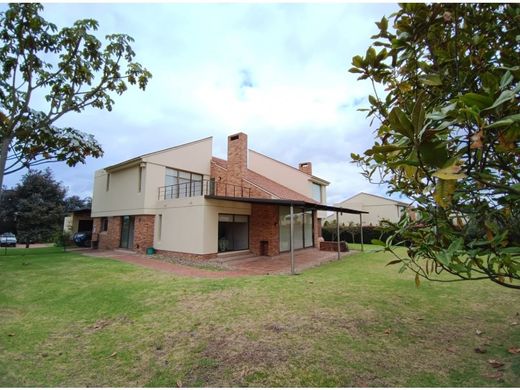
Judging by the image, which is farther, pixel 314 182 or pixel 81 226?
pixel 81 226

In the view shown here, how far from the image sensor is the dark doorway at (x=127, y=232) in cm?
1850

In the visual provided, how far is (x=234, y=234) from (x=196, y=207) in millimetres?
3607

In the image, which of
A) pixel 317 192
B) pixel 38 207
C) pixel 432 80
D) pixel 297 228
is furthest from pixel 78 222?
pixel 432 80

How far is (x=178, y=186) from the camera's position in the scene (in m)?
18.4

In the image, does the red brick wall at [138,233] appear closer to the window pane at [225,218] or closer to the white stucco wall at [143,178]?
the white stucco wall at [143,178]

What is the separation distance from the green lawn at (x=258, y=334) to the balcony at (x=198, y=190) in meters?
9.36

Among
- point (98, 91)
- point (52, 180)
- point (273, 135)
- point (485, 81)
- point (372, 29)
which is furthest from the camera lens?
point (52, 180)

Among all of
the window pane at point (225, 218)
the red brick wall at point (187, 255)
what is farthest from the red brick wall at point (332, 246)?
the red brick wall at point (187, 255)

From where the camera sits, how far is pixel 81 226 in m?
27.2

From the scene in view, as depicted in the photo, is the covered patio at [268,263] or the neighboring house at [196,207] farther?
the neighboring house at [196,207]

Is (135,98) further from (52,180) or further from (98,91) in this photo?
(52,180)

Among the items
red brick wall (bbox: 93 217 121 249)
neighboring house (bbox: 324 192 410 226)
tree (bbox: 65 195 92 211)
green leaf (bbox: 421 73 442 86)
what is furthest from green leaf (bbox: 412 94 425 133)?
tree (bbox: 65 195 92 211)

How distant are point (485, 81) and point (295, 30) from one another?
145 inches

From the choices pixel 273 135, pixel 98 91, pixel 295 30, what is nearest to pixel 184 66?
pixel 98 91
